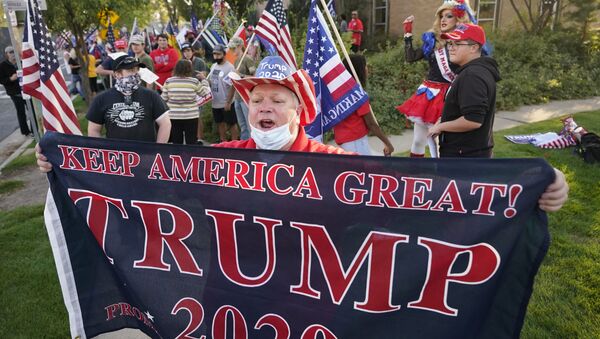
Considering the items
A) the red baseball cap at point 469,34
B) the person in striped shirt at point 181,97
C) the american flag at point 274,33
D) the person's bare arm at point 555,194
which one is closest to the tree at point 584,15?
the american flag at point 274,33

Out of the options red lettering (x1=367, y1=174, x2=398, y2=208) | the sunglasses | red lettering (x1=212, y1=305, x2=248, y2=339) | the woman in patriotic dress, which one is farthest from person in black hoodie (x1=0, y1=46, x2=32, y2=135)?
red lettering (x1=367, y1=174, x2=398, y2=208)

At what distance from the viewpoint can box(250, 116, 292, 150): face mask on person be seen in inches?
95.3

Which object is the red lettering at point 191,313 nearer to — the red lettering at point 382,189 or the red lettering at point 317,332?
the red lettering at point 317,332

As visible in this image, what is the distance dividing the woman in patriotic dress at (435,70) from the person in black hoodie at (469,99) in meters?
0.95

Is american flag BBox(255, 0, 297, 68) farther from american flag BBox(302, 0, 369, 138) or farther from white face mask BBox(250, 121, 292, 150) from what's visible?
white face mask BBox(250, 121, 292, 150)

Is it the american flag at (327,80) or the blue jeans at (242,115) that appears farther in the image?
the blue jeans at (242,115)

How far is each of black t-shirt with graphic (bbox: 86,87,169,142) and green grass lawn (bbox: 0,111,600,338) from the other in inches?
57.3

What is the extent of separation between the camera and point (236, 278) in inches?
92.3

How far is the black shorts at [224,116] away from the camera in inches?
325

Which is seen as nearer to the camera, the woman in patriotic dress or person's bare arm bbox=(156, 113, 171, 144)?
the woman in patriotic dress

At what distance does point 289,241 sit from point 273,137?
22.4 inches

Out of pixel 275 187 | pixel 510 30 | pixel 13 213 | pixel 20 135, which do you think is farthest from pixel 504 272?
pixel 510 30

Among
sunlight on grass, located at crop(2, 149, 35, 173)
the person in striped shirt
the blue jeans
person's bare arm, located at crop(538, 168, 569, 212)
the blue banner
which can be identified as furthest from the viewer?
sunlight on grass, located at crop(2, 149, 35, 173)

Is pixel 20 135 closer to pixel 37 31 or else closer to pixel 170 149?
pixel 37 31
